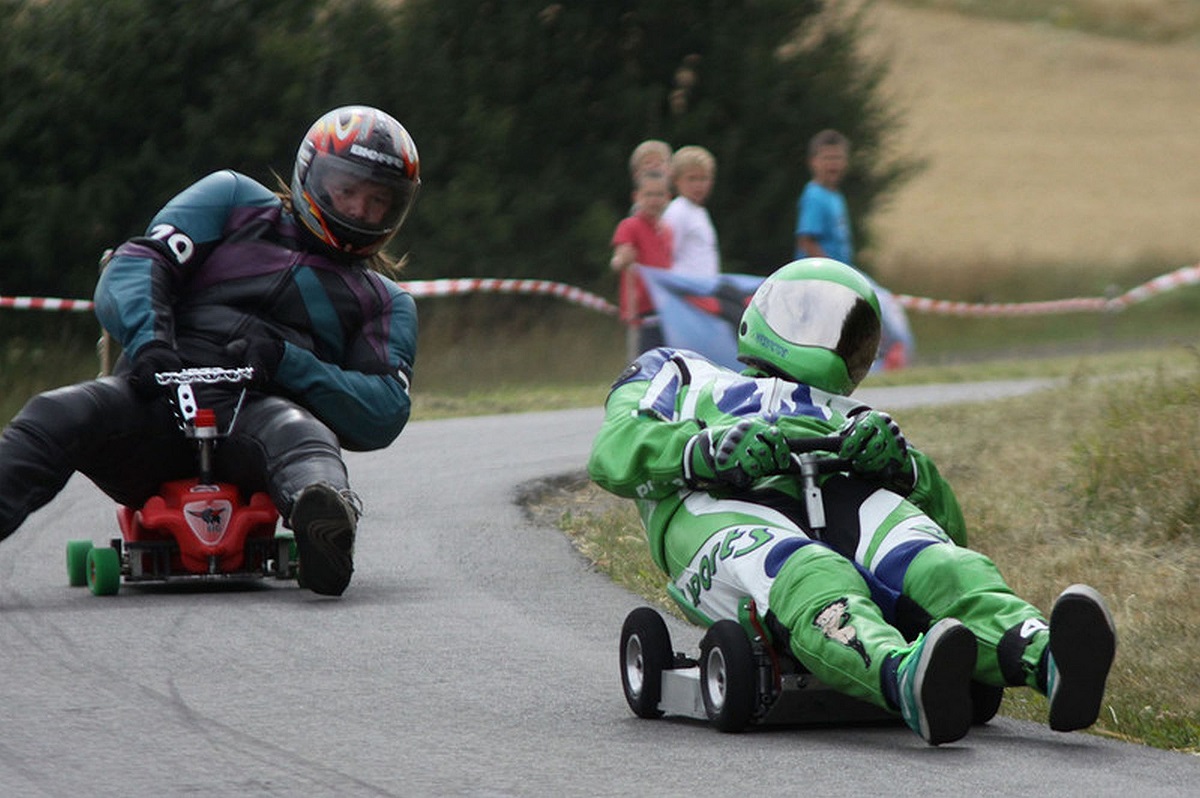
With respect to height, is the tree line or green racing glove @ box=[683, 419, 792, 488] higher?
the tree line

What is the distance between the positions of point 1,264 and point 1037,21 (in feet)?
153

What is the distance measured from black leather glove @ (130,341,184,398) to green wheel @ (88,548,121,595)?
0.60 metres

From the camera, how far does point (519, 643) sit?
745 cm

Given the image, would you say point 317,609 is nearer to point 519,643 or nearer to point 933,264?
point 519,643

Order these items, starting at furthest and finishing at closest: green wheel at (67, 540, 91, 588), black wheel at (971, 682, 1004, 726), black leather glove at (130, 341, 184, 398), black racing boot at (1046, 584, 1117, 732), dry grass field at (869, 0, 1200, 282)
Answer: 1. dry grass field at (869, 0, 1200, 282)
2. green wheel at (67, 540, 91, 588)
3. black leather glove at (130, 341, 184, 398)
4. black wheel at (971, 682, 1004, 726)
5. black racing boot at (1046, 584, 1117, 732)

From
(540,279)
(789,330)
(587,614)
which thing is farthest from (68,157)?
(789,330)

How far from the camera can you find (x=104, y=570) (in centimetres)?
831

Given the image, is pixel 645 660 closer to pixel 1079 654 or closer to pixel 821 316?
pixel 821 316

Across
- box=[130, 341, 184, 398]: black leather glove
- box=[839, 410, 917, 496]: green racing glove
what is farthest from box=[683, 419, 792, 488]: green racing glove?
box=[130, 341, 184, 398]: black leather glove

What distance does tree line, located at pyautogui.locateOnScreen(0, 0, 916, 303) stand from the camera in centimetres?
1811

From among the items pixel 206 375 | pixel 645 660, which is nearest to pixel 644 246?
pixel 206 375

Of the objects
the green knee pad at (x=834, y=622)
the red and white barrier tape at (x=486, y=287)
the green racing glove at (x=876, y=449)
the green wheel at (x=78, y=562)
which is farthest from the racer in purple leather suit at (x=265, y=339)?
the red and white barrier tape at (x=486, y=287)

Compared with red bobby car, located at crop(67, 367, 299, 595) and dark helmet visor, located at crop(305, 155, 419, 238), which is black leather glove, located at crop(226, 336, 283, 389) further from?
dark helmet visor, located at crop(305, 155, 419, 238)

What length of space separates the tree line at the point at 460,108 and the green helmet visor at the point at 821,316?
12.2 meters
